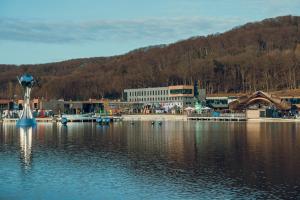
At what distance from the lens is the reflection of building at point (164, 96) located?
13188 centimetres

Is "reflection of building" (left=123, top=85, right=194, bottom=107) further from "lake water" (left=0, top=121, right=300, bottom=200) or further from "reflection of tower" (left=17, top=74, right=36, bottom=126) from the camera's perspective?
"lake water" (left=0, top=121, right=300, bottom=200)

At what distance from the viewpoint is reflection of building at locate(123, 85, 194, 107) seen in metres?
132

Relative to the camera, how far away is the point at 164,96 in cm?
13762

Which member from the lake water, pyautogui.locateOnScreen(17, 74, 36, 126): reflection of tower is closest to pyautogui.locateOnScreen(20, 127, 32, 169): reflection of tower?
the lake water

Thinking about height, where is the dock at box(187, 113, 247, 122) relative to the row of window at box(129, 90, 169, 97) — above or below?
below

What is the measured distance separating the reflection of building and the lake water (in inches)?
3112

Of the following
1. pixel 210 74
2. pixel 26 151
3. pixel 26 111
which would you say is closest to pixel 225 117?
pixel 26 111

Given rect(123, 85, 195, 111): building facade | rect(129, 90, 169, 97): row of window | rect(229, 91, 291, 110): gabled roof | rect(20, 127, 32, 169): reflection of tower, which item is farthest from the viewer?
rect(129, 90, 169, 97): row of window

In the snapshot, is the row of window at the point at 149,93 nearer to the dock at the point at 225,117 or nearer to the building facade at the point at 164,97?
the building facade at the point at 164,97

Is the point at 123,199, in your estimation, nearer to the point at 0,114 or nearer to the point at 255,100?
the point at 255,100

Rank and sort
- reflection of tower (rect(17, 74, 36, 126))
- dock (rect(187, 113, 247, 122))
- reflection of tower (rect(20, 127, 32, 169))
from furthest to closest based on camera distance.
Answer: dock (rect(187, 113, 247, 122)) → reflection of tower (rect(17, 74, 36, 126)) → reflection of tower (rect(20, 127, 32, 169))

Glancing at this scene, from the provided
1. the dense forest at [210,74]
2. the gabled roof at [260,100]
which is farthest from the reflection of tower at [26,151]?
the dense forest at [210,74]

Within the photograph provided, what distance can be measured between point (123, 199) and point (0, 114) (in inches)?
4268

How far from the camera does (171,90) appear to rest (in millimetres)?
134625
